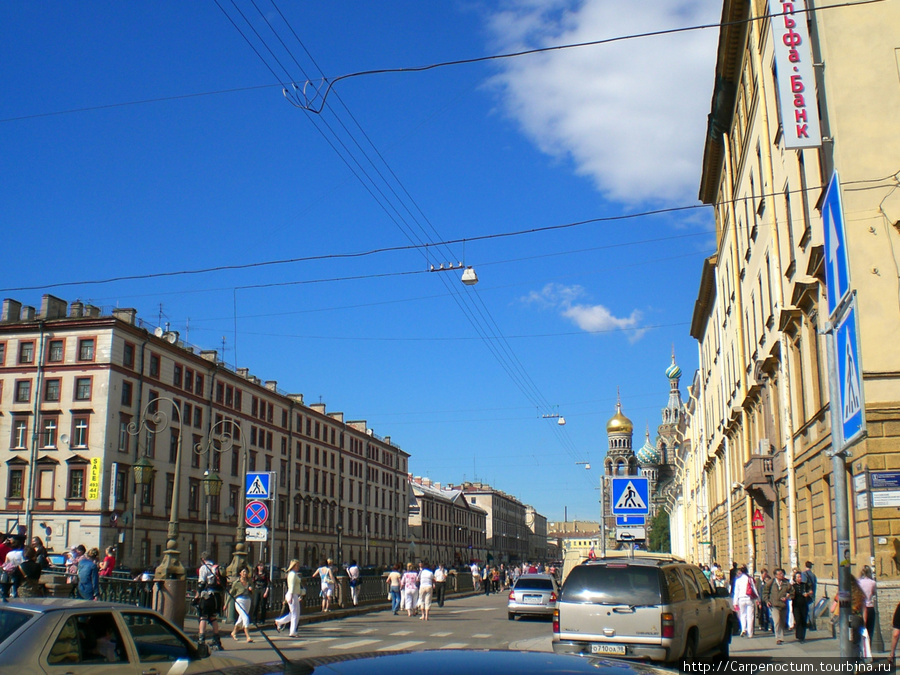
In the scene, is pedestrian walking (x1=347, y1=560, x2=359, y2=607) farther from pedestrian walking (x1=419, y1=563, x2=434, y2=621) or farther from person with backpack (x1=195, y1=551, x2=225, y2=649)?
person with backpack (x1=195, y1=551, x2=225, y2=649)

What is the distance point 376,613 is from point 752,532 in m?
13.8

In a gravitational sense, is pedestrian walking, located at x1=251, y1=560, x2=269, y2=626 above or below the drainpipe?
below

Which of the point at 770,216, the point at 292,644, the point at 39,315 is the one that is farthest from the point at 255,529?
the point at 39,315

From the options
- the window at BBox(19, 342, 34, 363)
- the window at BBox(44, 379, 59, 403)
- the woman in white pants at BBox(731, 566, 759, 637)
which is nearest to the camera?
the woman in white pants at BBox(731, 566, 759, 637)

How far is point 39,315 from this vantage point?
55.6 meters

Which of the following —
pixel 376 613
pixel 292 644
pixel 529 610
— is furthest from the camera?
pixel 376 613

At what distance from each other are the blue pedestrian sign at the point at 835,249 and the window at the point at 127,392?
48.2 meters

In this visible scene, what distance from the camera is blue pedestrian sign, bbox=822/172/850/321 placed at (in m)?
10.7

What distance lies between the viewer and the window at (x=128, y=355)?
53.0m

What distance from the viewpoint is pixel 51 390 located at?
52.3m

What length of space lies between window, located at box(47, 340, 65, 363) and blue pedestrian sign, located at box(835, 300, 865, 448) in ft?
166

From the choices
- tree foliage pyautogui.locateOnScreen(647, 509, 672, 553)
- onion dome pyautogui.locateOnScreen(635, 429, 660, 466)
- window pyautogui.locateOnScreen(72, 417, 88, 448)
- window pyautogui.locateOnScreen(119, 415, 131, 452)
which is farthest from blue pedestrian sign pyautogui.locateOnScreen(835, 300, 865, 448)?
onion dome pyautogui.locateOnScreen(635, 429, 660, 466)

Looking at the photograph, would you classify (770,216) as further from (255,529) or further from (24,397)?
(24,397)

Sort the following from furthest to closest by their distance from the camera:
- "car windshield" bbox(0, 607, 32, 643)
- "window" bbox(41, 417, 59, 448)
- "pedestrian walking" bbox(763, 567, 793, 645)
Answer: "window" bbox(41, 417, 59, 448), "pedestrian walking" bbox(763, 567, 793, 645), "car windshield" bbox(0, 607, 32, 643)
